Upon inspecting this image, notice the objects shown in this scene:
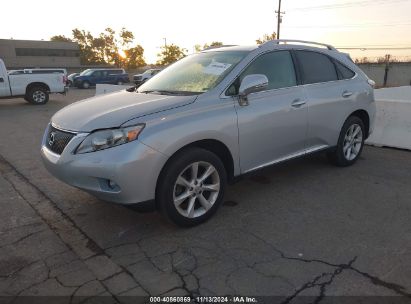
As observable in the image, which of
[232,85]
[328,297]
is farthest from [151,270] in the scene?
[232,85]

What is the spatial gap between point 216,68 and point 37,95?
1344 cm

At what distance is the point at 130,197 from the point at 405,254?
2403mm

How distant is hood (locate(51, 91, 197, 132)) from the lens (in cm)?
323

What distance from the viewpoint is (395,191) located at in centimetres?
447

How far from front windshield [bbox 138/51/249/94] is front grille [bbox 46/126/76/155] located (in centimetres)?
117

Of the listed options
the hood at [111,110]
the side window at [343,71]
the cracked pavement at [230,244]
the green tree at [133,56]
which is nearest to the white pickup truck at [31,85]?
the cracked pavement at [230,244]

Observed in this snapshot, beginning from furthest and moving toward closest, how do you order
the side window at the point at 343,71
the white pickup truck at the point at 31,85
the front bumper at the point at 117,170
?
the white pickup truck at the point at 31,85, the side window at the point at 343,71, the front bumper at the point at 117,170

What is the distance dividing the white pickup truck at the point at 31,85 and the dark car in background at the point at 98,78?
15.2m

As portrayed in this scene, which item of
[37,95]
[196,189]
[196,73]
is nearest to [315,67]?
[196,73]

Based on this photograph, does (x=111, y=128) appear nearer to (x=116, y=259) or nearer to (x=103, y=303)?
(x=116, y=259)

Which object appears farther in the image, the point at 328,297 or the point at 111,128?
the point at 111,128

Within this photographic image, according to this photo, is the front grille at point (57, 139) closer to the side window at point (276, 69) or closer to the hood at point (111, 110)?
the hood at point (111, 110)

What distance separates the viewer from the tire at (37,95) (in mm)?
14977

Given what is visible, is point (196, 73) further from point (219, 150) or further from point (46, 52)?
point (46, 52)
